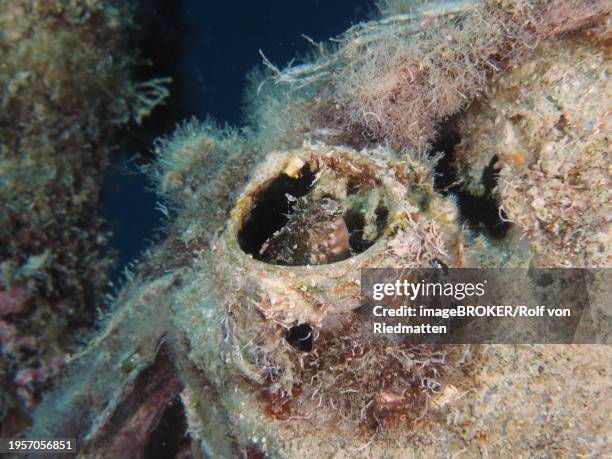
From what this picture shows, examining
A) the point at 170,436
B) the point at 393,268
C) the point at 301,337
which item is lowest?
the point at 170,436

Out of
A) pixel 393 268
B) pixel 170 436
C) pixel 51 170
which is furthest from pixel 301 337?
pixel 51 170

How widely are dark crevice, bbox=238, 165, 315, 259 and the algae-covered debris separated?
314cm

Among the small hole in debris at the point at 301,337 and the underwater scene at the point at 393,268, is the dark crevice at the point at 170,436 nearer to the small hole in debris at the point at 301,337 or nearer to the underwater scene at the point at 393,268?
the underwater scene at the point at 393,268

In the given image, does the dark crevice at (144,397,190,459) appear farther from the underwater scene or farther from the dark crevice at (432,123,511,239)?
the dark crevice at (432,123,511,239)

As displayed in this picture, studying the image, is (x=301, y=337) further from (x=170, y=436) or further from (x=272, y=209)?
(x=170, y=436)

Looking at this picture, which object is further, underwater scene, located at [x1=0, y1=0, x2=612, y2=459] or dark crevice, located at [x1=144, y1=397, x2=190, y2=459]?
dark crevice, located at [x1=144, y1=397, x2=190, y2=459]

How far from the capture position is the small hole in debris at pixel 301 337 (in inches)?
82.1

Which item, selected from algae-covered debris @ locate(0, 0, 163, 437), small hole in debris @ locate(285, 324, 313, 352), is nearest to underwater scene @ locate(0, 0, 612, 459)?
small hole in debris @ locate(285, 324, 313, 352)

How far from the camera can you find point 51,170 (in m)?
4.34

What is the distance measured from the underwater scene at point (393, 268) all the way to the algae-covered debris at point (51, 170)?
4.17ft

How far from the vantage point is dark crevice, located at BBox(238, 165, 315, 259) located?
2236mm

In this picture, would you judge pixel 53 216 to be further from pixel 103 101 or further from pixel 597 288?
pixel 597 288

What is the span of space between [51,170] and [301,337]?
3.56 meters

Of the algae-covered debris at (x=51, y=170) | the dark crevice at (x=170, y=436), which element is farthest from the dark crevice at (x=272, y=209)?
the algae-covered debris at (x=51, y=170)
